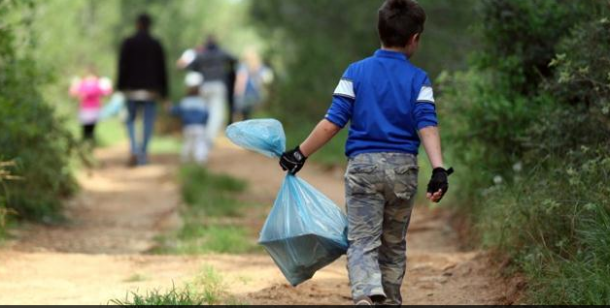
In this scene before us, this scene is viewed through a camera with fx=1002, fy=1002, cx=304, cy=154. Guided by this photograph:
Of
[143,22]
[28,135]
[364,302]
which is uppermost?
[143,22]

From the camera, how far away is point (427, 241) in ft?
28.2

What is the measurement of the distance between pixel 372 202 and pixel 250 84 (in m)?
17.8

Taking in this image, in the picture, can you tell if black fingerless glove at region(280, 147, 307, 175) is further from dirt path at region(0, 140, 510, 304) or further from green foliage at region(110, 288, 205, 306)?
dirt path at region(0, 140, 510, 304)

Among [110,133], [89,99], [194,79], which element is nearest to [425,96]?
[194,79]

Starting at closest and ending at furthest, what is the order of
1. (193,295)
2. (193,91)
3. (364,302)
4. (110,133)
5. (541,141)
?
(364,302)
(193,295)
(541,141)
(193,91)
(110,133)

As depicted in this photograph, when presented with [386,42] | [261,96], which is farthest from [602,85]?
[261,96]

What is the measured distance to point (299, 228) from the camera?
516 cm

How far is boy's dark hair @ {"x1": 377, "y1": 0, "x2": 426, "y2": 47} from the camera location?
5.09 m

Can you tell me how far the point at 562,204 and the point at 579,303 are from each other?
1.08m

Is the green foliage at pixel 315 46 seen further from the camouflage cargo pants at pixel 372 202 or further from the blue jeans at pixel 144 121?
the camouflage cargo pants at pixel 372 202

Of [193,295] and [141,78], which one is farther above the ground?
[141,78]

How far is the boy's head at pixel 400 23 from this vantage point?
509cm

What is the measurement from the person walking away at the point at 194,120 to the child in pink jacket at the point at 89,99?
1.82m

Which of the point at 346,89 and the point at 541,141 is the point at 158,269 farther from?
the point at 541,141
